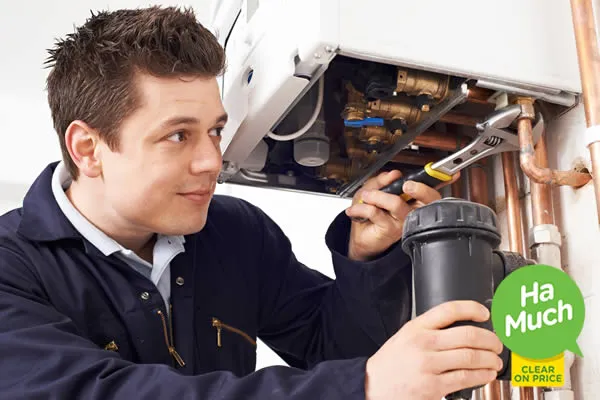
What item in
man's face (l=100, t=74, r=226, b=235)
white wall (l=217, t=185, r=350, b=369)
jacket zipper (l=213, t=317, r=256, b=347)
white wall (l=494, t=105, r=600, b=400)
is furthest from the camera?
white wall (l=217, t=185, r=350, b=369)

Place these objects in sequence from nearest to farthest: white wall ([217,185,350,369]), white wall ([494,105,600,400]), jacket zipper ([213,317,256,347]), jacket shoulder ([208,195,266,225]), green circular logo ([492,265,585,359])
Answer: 1. green circular logo ([492,265,585,359])
2. white wall ([494,105,600,400])
3. jacket zipper ([213,317,256,347])
4. jacket shoulder ([208,195,266,225])
5. white wall ([217,185,350,369])

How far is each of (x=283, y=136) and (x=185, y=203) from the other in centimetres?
16

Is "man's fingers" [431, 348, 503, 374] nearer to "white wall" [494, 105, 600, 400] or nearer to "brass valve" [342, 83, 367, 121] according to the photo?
"white wall" [494, 105, 600, 400]

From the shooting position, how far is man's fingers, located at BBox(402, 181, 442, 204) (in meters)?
0.87

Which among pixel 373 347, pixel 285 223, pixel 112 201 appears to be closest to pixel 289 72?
pixel 112 201

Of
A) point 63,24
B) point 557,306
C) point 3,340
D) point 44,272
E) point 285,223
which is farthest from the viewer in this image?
point 63,24

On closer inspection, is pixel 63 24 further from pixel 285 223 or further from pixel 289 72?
pixel 289 72

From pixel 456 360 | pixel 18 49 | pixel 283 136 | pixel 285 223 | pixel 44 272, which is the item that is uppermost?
pixel 18 49

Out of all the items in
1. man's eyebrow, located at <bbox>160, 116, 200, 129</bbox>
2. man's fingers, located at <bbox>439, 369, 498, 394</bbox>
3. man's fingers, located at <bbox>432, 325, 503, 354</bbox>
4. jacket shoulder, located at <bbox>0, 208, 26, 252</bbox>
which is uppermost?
man's eyebrow, located at <bbox>160, 116, 200, 129</bbox>

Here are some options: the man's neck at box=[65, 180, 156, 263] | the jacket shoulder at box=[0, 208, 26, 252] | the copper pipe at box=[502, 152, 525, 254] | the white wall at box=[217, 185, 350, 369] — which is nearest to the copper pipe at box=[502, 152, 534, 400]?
the copper pipe at box=[502, 152, 525, 254]

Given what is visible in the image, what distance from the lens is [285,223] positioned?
72.9 inches

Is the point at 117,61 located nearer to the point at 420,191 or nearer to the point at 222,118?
the point at 222,118

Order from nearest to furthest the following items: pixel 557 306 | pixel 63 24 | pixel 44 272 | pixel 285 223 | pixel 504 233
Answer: pixel 557 306 → pixel 44 272 → pixel 504 233 → pixel 285 223 → pixel 63 24

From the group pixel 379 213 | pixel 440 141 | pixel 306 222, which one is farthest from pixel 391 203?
pixel 306 222
